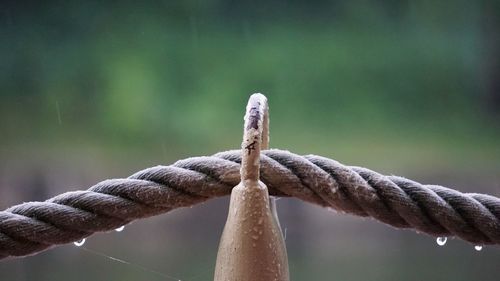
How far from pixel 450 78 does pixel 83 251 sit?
1.04m

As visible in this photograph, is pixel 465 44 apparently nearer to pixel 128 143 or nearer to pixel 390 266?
pixel 390 266

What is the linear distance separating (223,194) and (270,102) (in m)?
1.12

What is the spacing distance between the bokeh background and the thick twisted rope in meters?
1.02

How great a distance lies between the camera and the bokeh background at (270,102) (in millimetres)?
1452

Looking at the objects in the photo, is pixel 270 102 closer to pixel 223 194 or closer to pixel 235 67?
pixel 235 67

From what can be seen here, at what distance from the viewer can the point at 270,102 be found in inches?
58.9

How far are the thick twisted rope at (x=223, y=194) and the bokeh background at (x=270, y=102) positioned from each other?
102cm

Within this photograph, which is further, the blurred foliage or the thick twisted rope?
the blurred foliage

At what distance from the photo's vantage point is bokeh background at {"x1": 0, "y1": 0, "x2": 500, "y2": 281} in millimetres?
1452

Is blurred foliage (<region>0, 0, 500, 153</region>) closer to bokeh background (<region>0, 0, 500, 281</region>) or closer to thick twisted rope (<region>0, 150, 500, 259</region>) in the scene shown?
bokeh background (<region>0, 0, 500, 281</region>)

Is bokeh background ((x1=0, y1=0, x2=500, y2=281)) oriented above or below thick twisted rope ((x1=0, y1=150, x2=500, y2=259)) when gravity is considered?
above

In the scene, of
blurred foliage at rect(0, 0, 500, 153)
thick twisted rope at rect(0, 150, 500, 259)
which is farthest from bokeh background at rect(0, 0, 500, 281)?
thick twisted rope at rect(0, 150, 500, 259)

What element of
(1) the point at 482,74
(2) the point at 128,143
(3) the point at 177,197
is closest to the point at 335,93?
(1) the point at 482,74

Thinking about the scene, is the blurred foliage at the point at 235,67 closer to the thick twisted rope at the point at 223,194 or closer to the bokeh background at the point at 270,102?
the bokeh background at the point at 270,102
